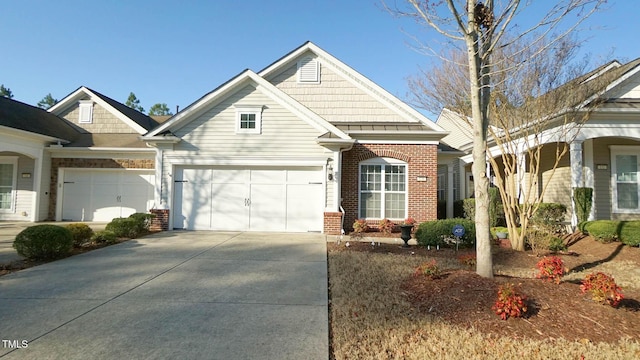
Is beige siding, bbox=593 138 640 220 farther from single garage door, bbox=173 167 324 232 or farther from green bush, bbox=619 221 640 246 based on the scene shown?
single garage door, bbox=173 167 324 232

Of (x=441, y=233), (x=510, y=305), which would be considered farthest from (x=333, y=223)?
(x=510, y=305)

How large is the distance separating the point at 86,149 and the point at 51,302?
37.8 ft

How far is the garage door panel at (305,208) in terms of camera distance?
11.5 meters

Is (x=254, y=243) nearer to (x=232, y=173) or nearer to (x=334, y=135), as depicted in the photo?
(x=232, y=173)

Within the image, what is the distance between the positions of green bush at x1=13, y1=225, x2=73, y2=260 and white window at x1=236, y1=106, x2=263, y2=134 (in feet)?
19.5

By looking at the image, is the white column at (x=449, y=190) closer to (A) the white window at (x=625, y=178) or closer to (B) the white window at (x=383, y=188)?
(B) the white window at (x=383, y=188)

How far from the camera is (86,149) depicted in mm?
13961

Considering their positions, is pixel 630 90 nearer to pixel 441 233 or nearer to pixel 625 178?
pixel 625 178

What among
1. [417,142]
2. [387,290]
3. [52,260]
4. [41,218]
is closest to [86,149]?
[41,218]

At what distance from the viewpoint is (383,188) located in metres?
12.0

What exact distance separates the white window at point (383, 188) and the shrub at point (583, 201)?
5041 millimetres

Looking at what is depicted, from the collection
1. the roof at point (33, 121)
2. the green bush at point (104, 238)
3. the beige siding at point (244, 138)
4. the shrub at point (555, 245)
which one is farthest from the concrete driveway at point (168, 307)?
the roof at point (33, 121)

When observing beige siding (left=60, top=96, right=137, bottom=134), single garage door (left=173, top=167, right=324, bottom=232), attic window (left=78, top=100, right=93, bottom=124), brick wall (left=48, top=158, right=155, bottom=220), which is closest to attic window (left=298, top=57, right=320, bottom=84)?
single garage door (left=173, top=167, right=324, bottom=232)

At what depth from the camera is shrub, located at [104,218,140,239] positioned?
31.6ft
